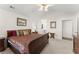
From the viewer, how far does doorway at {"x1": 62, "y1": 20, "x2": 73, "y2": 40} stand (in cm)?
279

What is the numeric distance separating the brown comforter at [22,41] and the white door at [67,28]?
81 cm

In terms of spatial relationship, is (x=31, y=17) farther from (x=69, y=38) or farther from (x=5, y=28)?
(x=69, y=38)

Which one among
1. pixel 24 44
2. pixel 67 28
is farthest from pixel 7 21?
pixel 67 28

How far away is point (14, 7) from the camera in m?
2.36

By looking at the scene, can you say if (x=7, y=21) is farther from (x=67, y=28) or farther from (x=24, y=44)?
(x=67, y=28)

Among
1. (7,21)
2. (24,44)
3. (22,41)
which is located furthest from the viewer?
(7,21)

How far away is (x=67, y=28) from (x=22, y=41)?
1.37 m

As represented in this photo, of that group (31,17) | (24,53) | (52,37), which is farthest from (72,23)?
Result: (24,53)

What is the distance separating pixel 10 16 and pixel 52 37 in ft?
4.54

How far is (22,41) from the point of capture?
2.38 meters

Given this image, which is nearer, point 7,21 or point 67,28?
point 7,21

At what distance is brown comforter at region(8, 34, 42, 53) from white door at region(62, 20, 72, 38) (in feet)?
2.65

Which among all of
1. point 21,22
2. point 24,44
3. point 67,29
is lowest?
point 24,44
